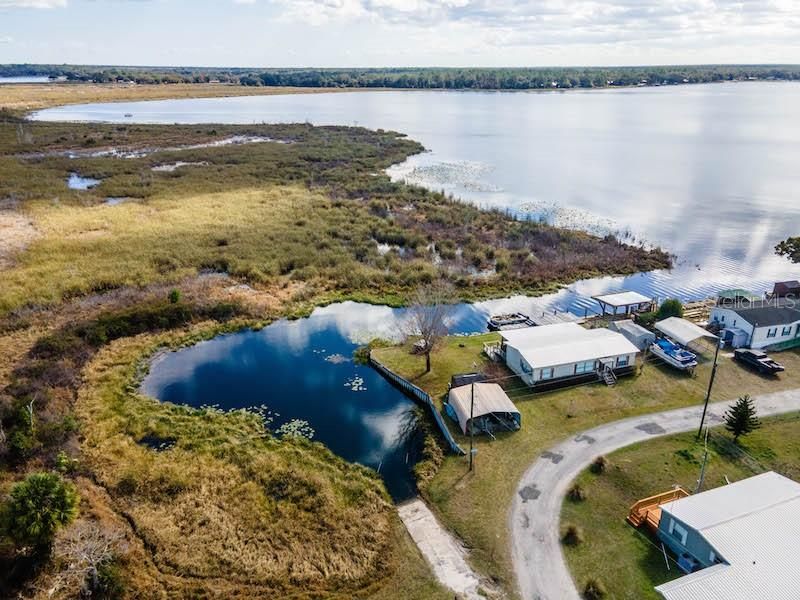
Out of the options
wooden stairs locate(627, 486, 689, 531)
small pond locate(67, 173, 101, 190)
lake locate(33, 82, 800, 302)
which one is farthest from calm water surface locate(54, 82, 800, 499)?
small pond locate(67, 173, 101, 190)

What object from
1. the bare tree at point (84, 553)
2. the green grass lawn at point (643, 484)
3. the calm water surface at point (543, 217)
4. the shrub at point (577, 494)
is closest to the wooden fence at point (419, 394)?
the calm water surface at point (543, 217)

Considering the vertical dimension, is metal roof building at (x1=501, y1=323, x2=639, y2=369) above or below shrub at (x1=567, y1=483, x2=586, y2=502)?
above

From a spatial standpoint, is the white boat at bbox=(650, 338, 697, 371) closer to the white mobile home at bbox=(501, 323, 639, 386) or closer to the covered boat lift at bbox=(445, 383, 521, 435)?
the white mobile home at bbox=(501, 323, 639, 386)

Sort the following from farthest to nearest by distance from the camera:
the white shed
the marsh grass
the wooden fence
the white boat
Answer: the marsh grass < the white shed < the white boat < the wooden fence

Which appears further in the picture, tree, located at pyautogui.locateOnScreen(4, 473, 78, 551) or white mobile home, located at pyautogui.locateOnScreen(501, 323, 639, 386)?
white mobile home, located at pyautogui.locateOnScreen(501, 323, 639, 386)

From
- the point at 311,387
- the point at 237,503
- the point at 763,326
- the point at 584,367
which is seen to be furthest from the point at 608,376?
the point at 237,503

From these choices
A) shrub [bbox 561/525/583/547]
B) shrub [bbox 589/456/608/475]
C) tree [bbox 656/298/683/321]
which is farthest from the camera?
tree [bbox 656/298/683/321]

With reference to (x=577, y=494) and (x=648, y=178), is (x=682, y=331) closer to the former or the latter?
(x=577, y=494)

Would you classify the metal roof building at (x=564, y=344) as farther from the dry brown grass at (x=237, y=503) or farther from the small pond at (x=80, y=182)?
the small pond at (x=80, y=182)
